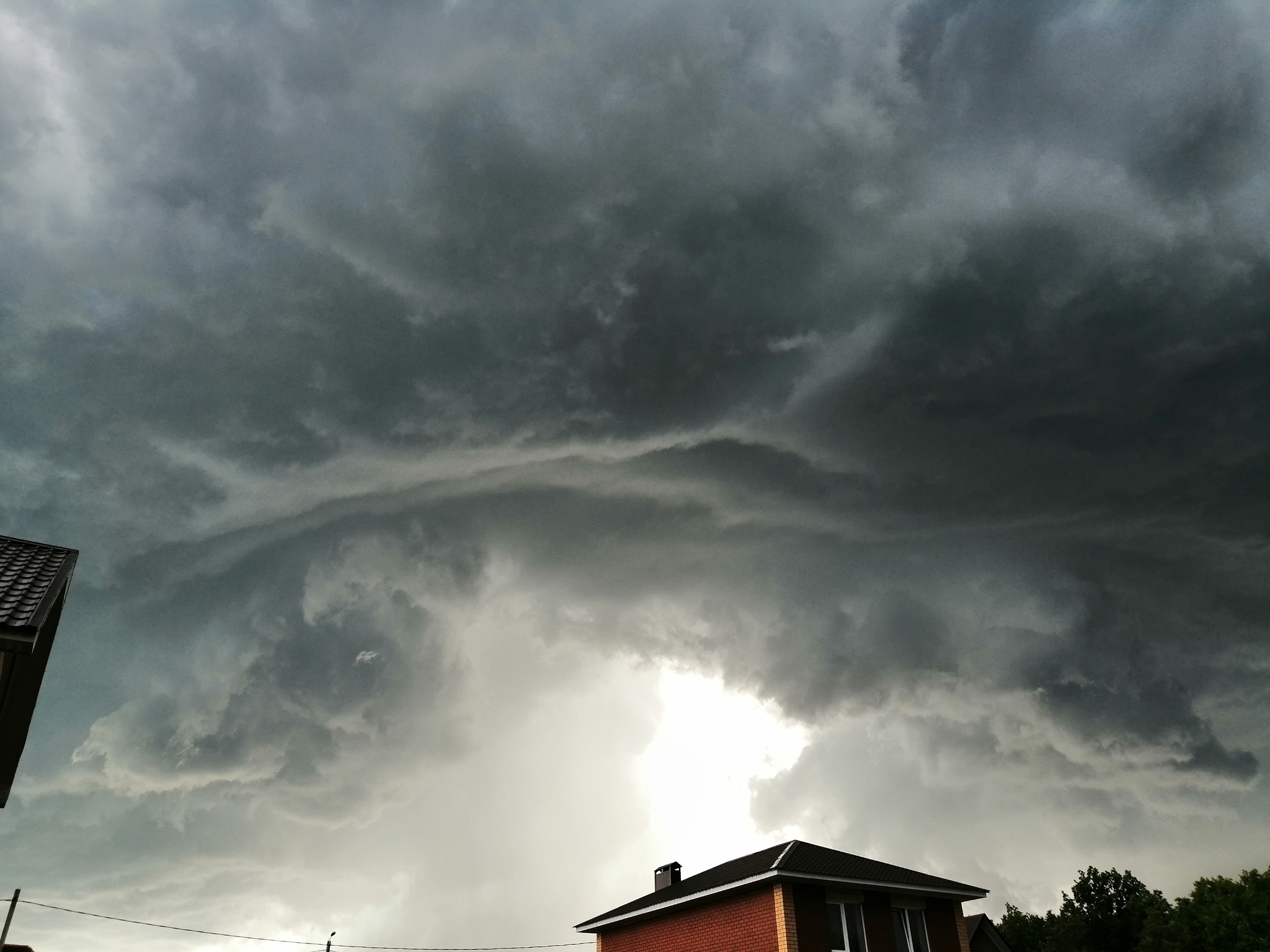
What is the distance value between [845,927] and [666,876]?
10380mm

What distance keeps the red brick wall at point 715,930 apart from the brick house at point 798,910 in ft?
0.09

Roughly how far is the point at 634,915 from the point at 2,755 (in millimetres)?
23950

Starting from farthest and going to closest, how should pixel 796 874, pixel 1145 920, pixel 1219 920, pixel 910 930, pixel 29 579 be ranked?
pixel 1145 920 < pixel 1219 920 < pixel 910 930 < pixel 796 874 < pixel 29 579

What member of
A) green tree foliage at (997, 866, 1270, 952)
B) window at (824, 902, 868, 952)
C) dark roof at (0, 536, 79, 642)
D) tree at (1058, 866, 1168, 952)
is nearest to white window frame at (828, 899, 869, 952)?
window at (824, 902, 868, 952)

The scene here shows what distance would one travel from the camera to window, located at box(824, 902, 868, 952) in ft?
86.9

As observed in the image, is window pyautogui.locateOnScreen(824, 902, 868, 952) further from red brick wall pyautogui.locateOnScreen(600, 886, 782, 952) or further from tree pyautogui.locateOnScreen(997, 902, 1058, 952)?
tree pyautogui.locateOnScreen(997, 902, 1058, 952)

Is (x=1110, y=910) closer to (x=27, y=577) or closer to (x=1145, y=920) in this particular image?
(x=1145, y=920)

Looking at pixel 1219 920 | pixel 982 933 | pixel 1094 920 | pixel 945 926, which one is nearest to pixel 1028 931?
pixel 1094 920

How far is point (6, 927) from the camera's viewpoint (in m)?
30.8

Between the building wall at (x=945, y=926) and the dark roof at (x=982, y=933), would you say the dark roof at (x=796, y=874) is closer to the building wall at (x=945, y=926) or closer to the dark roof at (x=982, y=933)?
the building wall at (x=945, y=926)

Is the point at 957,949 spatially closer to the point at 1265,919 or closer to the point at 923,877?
the point at 923,877

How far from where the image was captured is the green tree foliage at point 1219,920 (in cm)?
6175

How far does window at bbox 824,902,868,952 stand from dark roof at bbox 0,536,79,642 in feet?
80.9

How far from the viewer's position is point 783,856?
91.7 feet
